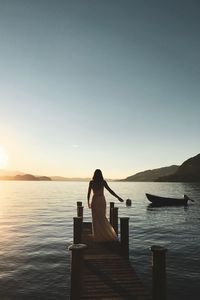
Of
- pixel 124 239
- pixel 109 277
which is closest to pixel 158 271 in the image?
pixel 109 277

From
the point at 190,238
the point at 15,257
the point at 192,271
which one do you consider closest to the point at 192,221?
the point at 190,238

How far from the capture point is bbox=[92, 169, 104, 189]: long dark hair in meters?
12.0

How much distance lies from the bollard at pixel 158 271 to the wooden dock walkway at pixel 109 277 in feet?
1.70

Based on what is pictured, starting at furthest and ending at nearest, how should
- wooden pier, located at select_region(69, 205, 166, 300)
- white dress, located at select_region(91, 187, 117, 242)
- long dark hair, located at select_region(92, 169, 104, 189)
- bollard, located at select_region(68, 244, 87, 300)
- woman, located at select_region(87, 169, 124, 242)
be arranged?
white dress, located at select_region(91, 187, 117, 242) → woman, located at select_region(87, 169, 124, 242) → long dark hair, located at select_region(92, 169, 104, 189) → wooden pier, located at select_region(69, 205, 166, 300) → bollard, located at select_region(68, 244, 87, 300)

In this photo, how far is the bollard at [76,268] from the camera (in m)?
7.98

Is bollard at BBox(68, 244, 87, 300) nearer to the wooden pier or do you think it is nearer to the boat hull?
the wooden pier

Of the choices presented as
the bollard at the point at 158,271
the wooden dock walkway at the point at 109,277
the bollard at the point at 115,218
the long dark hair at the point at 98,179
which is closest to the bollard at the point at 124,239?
the wooden dock walkway at the point at 109,277

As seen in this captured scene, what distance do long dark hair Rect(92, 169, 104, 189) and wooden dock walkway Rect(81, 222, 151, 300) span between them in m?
2.62

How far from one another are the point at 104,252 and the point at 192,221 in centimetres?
2869

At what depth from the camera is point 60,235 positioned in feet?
87.1

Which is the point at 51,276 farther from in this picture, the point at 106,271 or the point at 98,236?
the point at 106,271

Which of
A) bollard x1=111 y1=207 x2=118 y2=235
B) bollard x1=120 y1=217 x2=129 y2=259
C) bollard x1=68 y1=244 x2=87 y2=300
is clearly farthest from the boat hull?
bollard x1=68 y1=244 x2=87 y2=300

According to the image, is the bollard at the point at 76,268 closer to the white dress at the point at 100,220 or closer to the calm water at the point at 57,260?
the white dress at the point at 100,220

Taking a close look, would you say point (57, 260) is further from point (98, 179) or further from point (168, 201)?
point (168, 201)
